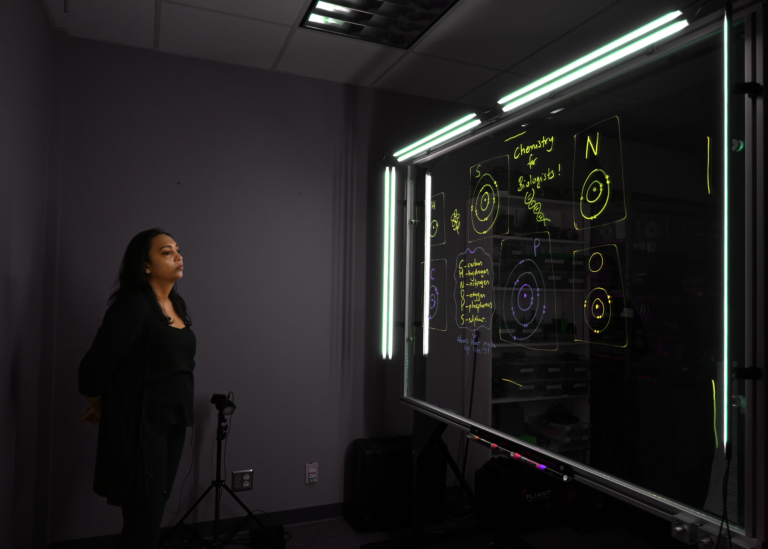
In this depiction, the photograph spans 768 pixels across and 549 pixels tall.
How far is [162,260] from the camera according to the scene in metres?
2.10

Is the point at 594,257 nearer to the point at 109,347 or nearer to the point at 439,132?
the point at 439,132

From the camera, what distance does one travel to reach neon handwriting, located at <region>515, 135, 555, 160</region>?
1.77 metres

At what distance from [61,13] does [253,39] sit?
85cm

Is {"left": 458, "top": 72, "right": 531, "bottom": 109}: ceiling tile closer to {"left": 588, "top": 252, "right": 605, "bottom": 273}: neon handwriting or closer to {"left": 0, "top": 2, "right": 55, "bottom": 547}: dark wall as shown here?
{"left": 588, "top": 252, "right": 605, "bottom": 273}: neon handwriting

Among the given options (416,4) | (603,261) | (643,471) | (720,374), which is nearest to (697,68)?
(603,261)

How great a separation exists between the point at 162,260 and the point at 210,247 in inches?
23.9

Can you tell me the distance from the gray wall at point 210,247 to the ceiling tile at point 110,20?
3.2 inches

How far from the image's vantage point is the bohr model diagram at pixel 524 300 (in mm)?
1824

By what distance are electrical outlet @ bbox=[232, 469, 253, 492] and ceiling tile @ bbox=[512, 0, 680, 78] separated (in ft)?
8.04

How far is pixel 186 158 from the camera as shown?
2688mm

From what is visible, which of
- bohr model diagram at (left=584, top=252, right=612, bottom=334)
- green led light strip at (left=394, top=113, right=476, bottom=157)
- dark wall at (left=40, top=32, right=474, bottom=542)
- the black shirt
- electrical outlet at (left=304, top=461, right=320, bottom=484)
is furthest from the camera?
electrical outlet at (left=304, top=461, right=320, bottom=484)

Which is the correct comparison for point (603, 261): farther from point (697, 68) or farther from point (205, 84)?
point (205, 84)

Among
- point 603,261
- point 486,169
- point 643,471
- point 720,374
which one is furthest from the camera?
point 486,169

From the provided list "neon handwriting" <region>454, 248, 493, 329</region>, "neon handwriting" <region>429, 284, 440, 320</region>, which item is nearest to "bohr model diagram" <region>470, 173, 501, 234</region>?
"neon handwriting" <region>454, 248, 493, 329</region>
